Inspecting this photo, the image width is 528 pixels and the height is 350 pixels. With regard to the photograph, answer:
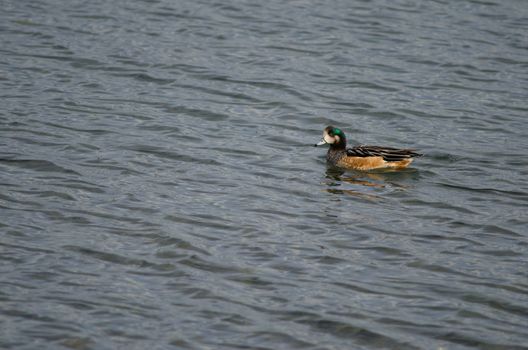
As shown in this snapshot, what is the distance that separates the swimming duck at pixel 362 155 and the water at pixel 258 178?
22 centimetres

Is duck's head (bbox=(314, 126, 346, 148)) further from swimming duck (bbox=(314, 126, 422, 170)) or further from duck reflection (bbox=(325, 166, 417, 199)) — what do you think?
duck reflection (bbox=(325, 166, 417, 199))

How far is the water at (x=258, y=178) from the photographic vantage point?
8703 mm

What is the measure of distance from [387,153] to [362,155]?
410 millimetres

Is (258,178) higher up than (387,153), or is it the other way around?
(387,153)

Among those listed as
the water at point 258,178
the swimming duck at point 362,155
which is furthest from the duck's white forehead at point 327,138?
the water at point 258,178

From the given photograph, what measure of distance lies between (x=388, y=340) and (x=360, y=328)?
1.00ft

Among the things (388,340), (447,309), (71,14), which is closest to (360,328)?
(388,340)

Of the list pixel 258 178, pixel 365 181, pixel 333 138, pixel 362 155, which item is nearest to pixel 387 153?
pixel 362 155

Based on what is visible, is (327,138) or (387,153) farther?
(327,138)

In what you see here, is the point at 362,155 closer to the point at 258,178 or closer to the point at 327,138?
the point at 327,138

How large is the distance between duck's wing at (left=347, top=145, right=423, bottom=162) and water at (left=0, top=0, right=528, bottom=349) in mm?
319

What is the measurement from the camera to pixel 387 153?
1347 cm

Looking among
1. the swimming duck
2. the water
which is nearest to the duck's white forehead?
the swimming duck

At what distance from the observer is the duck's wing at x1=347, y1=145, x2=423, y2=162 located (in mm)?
13422
